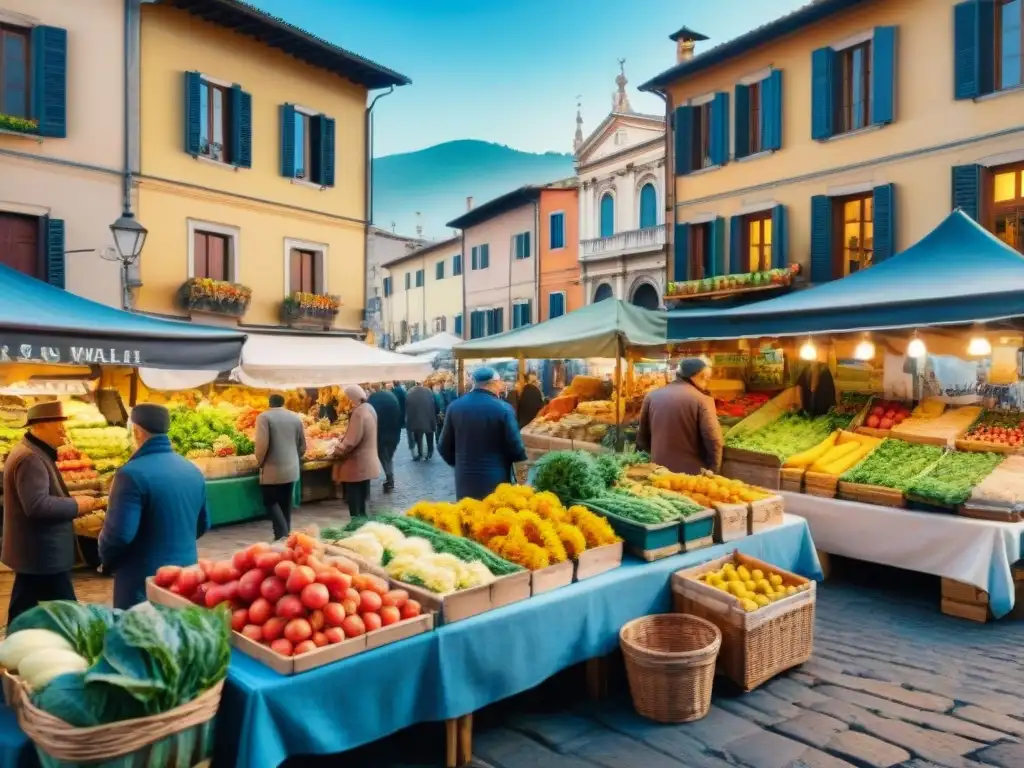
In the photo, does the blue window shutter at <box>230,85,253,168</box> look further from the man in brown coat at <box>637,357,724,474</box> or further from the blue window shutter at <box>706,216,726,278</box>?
the man in brown coat at <box>637,357,724,474</box>

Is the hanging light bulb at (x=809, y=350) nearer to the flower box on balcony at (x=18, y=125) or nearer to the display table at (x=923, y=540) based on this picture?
the display table at (x=923, y=540)

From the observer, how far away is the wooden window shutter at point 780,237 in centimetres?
1573

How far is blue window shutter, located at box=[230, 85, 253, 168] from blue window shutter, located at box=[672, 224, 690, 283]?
9.95 m

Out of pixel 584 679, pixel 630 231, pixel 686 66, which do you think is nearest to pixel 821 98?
pixel 686 66

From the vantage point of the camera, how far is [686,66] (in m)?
17.3

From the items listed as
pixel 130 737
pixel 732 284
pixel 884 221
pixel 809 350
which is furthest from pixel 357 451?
pixel 884 221

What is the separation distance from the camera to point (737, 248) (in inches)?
663

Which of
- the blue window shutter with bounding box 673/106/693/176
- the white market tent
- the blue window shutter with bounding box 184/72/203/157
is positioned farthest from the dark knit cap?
the blue window shutter with bounding box 673/106/693/176

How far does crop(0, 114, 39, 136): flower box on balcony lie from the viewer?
456 inches

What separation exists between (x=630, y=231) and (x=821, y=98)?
10.2 m

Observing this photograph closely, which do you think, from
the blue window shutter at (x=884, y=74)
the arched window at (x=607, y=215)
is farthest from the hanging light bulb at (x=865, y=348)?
the arched window at (x=607, y=215)

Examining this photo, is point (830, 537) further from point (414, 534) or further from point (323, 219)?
point (323, 219)

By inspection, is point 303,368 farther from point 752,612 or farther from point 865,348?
point 752,612

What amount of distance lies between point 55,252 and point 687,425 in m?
11.1
